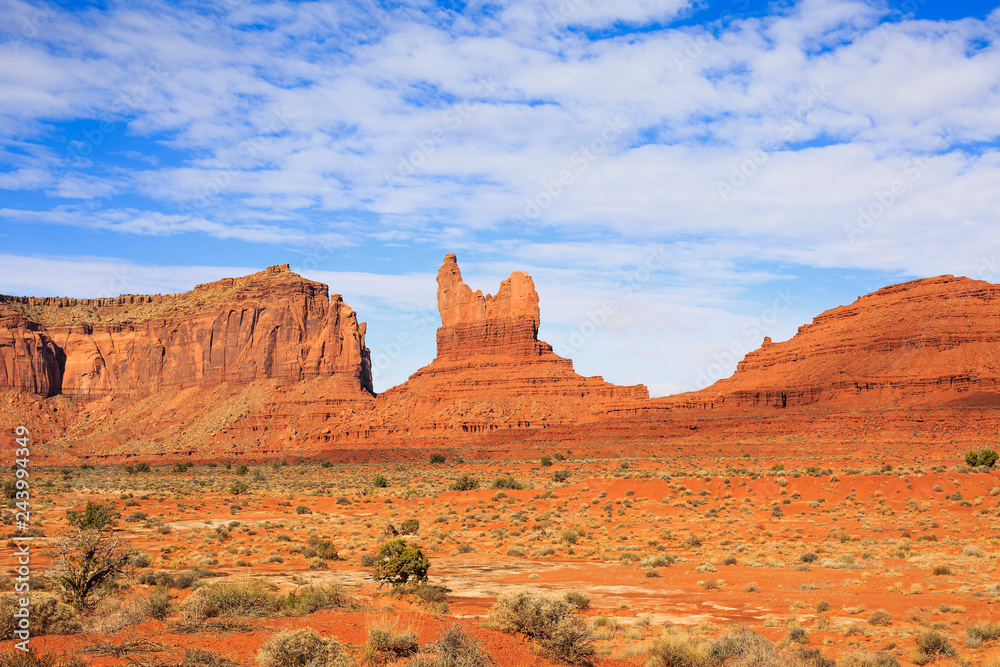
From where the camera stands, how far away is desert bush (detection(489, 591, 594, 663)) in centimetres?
913

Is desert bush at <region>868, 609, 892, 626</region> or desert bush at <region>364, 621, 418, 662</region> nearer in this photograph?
desert bush at <region>364, 621, 418, 662</region>

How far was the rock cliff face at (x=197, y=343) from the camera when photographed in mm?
135625

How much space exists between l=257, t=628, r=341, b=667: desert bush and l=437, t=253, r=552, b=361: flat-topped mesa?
113772 mm

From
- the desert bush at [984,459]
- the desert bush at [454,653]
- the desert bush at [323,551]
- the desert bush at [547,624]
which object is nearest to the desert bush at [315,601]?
the desert bush at [547,624]

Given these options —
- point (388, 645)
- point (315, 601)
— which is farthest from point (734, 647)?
point (315, 601)

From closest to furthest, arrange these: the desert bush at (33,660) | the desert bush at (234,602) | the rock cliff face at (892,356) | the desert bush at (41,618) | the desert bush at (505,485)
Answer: the desert bush at (33,660), the desert bush at (41,618), the desert bush at (234,602), the desert bush at (505,485), the rock cliff face at (892,356)

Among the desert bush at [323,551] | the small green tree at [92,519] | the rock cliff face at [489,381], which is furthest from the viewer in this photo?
the rock cliff face at [489,381]

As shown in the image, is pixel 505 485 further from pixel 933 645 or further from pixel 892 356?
pixel 892 356

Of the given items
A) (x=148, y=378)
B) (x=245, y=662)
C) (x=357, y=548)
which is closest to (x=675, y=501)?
(x=357, y=548)

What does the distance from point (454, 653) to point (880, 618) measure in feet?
26.6

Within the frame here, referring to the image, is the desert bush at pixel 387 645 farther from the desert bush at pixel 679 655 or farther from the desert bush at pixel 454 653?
the desert bush at pixel 679 655

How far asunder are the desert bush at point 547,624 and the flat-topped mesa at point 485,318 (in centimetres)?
11192

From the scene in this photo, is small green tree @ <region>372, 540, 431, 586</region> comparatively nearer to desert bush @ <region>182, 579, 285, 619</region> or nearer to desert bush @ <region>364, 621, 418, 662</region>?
desert bush @ <region>182, 579, 285, 619</region>

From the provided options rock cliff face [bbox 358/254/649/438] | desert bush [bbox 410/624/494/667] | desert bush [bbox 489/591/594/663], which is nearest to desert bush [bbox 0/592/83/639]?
desert bush [bbox 410/624/494/667]
